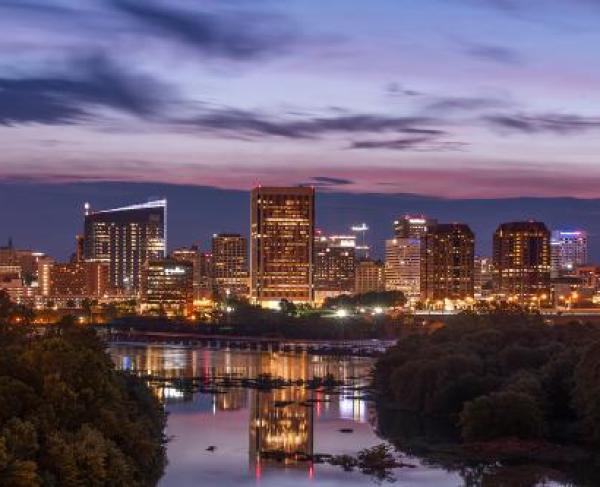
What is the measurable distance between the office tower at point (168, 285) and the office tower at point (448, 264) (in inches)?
1369

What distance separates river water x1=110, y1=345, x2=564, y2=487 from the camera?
37312mm

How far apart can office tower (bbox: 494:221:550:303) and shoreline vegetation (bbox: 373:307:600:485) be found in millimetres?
108936

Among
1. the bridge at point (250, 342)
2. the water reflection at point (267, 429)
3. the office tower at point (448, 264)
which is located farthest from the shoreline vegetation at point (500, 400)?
the office tower at point (448, 264)

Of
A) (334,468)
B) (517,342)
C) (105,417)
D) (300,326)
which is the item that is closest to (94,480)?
(105,417)

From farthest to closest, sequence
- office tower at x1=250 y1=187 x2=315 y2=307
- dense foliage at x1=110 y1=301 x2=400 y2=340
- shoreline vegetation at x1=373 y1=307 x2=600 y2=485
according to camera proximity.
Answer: office tower at x1=250 y1=187 x2=315 y2=307 < dense foliage at x1=110 y1=301 x2=400 y2=340 < shoreline vegetation at x1=373 y1=307 x2=600 y2=485

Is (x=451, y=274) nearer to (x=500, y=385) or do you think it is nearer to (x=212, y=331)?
(x=212, y=331)

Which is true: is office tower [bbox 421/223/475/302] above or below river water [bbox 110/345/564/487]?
above

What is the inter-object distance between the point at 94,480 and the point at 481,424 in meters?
19.0

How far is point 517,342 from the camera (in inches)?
2404

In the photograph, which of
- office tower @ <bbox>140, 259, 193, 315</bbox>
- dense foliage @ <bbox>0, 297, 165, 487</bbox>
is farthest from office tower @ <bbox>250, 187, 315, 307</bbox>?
dense foliage @ <bbox>0, 297, 165, 487</bbox>

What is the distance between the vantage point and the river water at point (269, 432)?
37312 millimetres

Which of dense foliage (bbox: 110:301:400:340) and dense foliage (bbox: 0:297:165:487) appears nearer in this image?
dense foliage (bbox: 0:297:165:487)

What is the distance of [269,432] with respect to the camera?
4653cm

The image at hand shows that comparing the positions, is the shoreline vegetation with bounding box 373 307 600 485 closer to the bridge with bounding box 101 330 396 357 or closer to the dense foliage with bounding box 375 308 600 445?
the dense foliage with bounding box 375 308 600 445
